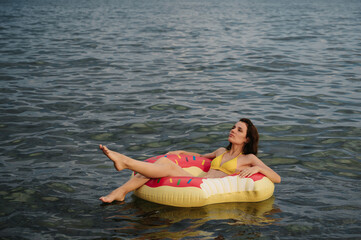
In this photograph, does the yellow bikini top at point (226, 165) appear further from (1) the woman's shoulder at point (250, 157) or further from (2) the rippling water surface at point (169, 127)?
(2) the rippling water surface at point (169, 127)

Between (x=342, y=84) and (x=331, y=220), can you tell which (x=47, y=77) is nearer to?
(x=342, y=84)

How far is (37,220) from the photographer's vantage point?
506 cm

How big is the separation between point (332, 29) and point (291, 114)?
17.4m

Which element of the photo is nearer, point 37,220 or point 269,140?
point 37,220

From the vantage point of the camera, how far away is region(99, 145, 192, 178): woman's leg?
Answer: 200 inches

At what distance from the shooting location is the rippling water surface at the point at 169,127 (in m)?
5.07

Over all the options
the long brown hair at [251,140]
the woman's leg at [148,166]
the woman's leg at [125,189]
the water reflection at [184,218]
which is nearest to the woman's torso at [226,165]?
the long brown hair at [251,140]

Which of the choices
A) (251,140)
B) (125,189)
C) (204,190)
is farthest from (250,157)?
(125,189)

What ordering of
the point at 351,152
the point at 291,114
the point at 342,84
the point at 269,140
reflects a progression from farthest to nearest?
the point at 342,84 < the point at 291,114 < the point at 269,140 < the point at 351,152

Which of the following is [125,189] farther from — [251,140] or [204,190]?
[251,140]

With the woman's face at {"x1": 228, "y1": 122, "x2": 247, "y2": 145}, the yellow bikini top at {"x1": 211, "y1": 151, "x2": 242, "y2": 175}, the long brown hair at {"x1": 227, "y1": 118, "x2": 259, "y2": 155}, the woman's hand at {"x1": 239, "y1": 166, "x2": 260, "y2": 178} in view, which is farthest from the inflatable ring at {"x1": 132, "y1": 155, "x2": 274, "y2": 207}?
the woman's face at {"x1": 228, "y1": 122, "x2": 247, "y2": 145}

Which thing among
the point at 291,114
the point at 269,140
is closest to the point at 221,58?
the point at 291,114

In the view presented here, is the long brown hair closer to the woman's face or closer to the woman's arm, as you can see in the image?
the woman's face

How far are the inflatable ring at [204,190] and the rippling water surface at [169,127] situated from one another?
12cm
